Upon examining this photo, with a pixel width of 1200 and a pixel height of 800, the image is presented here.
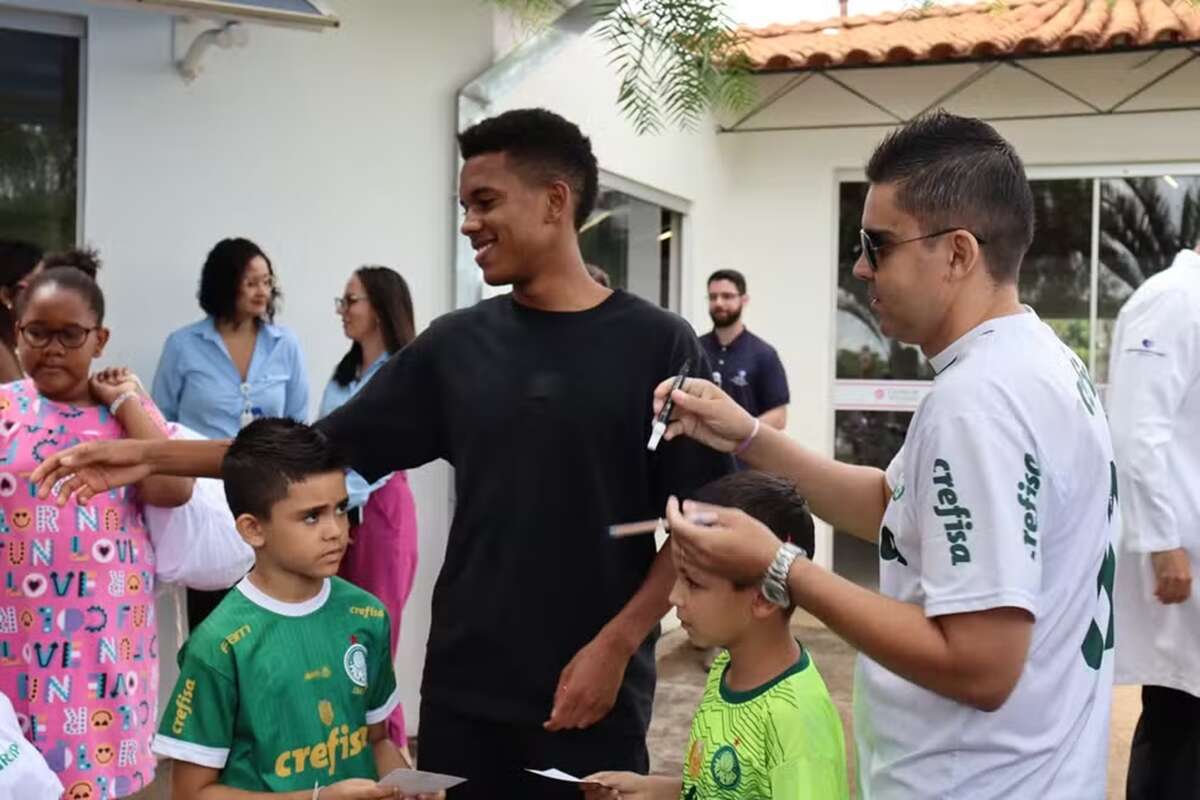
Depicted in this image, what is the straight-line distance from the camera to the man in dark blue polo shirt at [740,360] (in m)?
7.64

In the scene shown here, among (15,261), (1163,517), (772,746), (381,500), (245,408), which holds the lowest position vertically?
(772,746)

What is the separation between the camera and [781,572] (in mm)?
1761

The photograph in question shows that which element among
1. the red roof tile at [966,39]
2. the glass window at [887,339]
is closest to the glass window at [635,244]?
the red roof tile at [966,39]

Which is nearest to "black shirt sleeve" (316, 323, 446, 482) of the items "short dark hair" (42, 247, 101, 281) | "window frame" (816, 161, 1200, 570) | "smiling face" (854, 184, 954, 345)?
"smiling face" (854, 184, 954, 345)

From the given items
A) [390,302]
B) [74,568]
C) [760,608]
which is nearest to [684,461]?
[760,608]

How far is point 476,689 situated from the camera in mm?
2443

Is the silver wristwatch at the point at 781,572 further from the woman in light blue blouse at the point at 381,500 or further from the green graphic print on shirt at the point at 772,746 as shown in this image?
the woman in light blue blouse at the point at 381,500

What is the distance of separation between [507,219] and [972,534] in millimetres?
1188

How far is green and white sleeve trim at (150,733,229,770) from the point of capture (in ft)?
7.65

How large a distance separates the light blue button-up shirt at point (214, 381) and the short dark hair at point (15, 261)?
57 centimetres

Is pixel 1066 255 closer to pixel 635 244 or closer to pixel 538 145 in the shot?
pixel 635 244

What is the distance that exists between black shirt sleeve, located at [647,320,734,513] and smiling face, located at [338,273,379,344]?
9.56ft

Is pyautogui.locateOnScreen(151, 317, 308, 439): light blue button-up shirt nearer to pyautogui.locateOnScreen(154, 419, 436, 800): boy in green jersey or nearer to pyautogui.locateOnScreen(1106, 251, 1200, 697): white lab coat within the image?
pyautogui.locateOnScreen(154, 419, 436, 800): boy in green jersey

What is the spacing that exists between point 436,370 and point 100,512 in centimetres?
119
